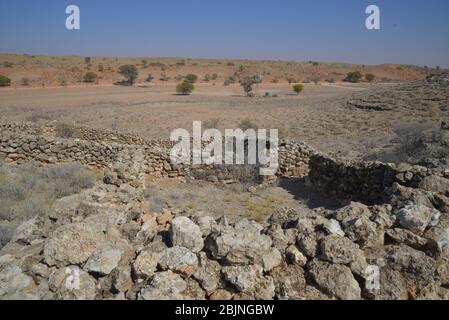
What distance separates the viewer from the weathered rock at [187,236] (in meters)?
3.19

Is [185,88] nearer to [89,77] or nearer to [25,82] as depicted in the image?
[89,77]

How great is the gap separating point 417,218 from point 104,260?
3.11 metres

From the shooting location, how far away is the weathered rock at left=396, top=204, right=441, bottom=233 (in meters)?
3.49

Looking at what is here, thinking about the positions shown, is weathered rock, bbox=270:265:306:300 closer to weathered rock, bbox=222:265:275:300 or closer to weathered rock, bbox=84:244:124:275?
weathered rock, bbox=222:265:275:300

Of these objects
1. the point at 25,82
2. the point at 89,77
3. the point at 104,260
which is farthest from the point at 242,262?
the point at 89,77

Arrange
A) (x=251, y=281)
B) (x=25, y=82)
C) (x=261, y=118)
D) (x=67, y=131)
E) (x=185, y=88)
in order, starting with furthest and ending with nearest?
(x=25, y=82) → (x=185, y=88) → (x=261, y=118) → (x=67, y=131) → (x=251, y=281)

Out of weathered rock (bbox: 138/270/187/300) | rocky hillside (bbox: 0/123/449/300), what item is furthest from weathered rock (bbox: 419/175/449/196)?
weathered rock (bbox: 138/270/187/300)

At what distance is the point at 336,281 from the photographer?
2814mm

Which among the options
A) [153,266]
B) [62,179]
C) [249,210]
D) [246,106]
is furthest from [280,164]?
[246,106]

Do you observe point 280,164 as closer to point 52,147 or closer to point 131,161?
point 131,161

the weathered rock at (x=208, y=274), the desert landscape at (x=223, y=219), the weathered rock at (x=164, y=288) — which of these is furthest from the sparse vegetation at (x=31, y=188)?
the weathered rock at (x=208, y=274)

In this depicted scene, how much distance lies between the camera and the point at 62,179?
7363 mm

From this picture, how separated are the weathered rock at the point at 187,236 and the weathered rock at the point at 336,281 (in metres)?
1.05

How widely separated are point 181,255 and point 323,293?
1.24m
